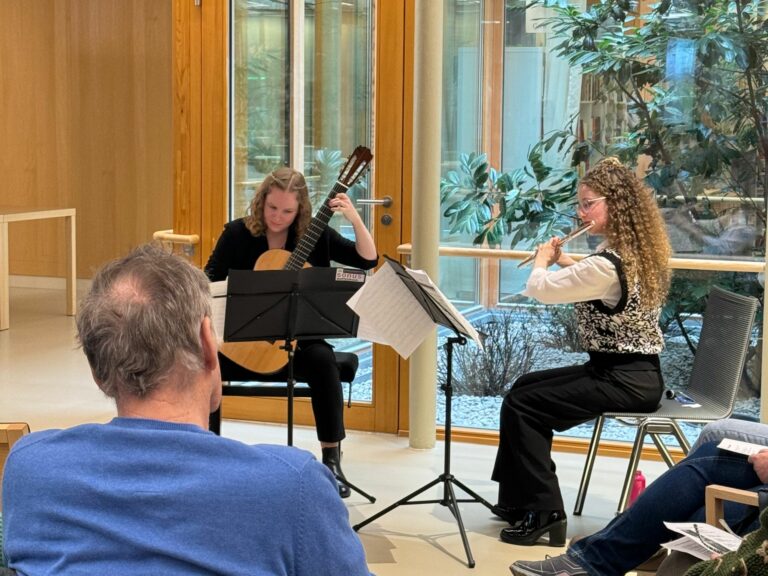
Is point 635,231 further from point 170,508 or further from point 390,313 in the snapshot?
point 170,508

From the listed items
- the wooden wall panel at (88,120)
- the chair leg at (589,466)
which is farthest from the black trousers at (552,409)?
the wooden wall panel at (88,120)

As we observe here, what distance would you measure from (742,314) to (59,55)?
22.8ft

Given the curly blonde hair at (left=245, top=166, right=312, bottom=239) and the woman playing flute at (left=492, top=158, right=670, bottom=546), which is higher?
the curly blonde hair at (left=245, top=166, right=312, bottom=239)

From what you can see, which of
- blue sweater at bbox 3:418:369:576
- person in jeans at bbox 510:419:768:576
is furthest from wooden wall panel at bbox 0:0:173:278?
blue sweater at bbox 3:418:369:576

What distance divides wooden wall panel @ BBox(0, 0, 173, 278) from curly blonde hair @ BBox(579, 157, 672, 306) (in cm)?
576

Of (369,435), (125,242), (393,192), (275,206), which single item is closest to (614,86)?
(393,192)

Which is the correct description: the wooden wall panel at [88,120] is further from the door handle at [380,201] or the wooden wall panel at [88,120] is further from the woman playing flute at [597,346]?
the woman playing flute at [597,346]

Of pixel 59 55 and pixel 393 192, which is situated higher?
pixel 59 55

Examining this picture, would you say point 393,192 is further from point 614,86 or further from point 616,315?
point 616,315

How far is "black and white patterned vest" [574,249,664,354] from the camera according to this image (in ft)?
12.3

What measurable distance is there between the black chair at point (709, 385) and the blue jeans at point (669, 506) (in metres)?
0.78

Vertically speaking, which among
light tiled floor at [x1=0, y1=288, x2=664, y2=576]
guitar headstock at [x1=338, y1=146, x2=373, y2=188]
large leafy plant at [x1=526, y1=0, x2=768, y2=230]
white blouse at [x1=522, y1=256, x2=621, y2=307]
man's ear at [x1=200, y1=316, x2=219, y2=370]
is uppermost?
large leafy plant at [x1=526, y1=0, x2=768, y2=230]

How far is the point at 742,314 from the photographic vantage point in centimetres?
383

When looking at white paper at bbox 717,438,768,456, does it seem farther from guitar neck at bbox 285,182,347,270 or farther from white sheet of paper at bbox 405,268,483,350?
guitar neck at bbox 285,182,347,270
